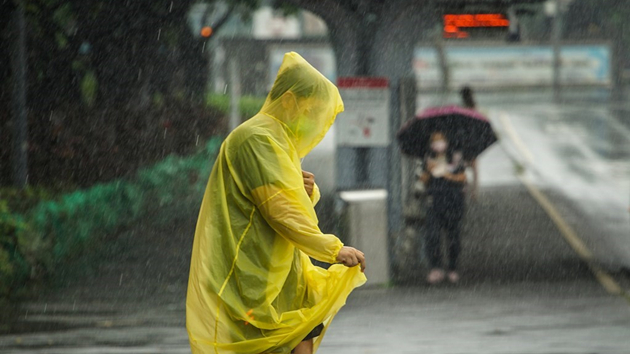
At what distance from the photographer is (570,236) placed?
15.5m

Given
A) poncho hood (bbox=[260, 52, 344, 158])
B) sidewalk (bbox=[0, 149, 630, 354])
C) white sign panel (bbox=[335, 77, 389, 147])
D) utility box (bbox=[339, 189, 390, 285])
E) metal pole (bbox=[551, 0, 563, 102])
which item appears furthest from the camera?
metal pole (bbox=[551, 0, 563, 102])

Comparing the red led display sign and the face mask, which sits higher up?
the red led display sign

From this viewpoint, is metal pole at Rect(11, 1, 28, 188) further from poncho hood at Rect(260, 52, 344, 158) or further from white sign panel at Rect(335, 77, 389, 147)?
poncho hood at Rect(260, 52, 344, 158)

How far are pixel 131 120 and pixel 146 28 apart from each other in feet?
5.91

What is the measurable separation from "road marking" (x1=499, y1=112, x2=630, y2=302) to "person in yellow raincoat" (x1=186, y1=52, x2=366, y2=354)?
6465mm

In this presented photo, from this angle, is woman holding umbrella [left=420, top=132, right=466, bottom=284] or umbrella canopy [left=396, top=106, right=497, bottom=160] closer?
woman holding umbrella [left=420, top=132, right=466, bottom=284]

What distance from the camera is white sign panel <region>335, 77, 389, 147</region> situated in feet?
41.8

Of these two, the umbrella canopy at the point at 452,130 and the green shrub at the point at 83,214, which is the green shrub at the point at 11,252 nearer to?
the green shrub at the point at 83,214

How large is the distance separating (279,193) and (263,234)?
224mm

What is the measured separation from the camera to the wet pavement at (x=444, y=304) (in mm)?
8430

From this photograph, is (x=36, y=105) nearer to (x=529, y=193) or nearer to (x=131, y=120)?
(x=131, y=120)

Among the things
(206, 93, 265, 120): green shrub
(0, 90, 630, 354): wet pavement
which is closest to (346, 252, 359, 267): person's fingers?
(0, 90, 630, 354): wet pavement

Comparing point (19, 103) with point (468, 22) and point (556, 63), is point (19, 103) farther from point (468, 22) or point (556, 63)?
point (556, 63)

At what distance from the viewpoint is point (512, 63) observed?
4925 centimetres
